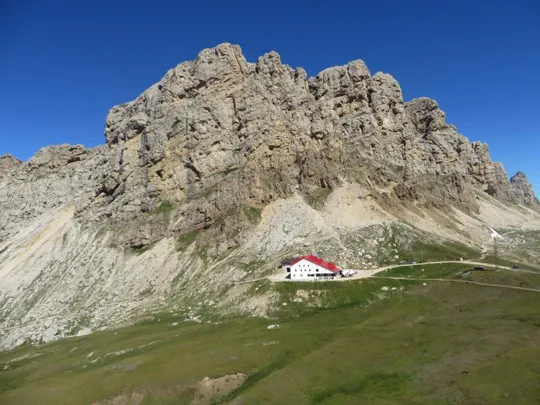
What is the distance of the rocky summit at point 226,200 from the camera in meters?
124

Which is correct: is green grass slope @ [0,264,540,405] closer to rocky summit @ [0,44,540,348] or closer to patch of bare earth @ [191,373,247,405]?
patch of bare earth @ [191,373,247,405]

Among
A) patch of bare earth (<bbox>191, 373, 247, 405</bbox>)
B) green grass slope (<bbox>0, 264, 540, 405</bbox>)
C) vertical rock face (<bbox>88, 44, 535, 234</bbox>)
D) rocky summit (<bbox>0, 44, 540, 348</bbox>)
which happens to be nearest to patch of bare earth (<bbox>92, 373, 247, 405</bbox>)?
patch of bare earth (<bbox>191, 373, 247, 405</bbox>)

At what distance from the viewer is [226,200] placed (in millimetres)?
151000

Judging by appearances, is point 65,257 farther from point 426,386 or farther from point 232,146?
point 426,386

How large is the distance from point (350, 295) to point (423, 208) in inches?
3000

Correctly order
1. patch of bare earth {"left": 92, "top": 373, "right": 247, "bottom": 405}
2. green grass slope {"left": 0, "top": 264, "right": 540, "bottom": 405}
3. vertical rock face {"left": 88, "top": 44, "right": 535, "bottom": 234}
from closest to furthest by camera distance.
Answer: green grass slope {"left": 0, "top": 264, "right": 540, "bottom": 405} < patch of bare earth {"left": 92, "top": 373, "right": 247, "bottom": 405} < vertical rock face {"left": 88, "top": 44, "right": 535, "bottom": 234}

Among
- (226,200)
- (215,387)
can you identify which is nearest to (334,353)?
(215,387)

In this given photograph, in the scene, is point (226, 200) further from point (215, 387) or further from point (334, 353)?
point (215, 387)

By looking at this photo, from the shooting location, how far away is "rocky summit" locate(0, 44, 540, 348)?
124 m

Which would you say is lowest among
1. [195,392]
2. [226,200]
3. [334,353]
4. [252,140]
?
[195,392]

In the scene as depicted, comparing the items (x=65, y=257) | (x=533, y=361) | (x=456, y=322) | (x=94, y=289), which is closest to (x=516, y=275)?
(x=456, y=322)

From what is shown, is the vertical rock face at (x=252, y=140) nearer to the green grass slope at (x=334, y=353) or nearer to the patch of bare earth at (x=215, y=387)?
the green grass slope at (x=334, y=353)

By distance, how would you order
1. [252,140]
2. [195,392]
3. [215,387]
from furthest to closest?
[252,140] → [215,387] → [195,392]

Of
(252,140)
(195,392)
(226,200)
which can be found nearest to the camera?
(195,392)
